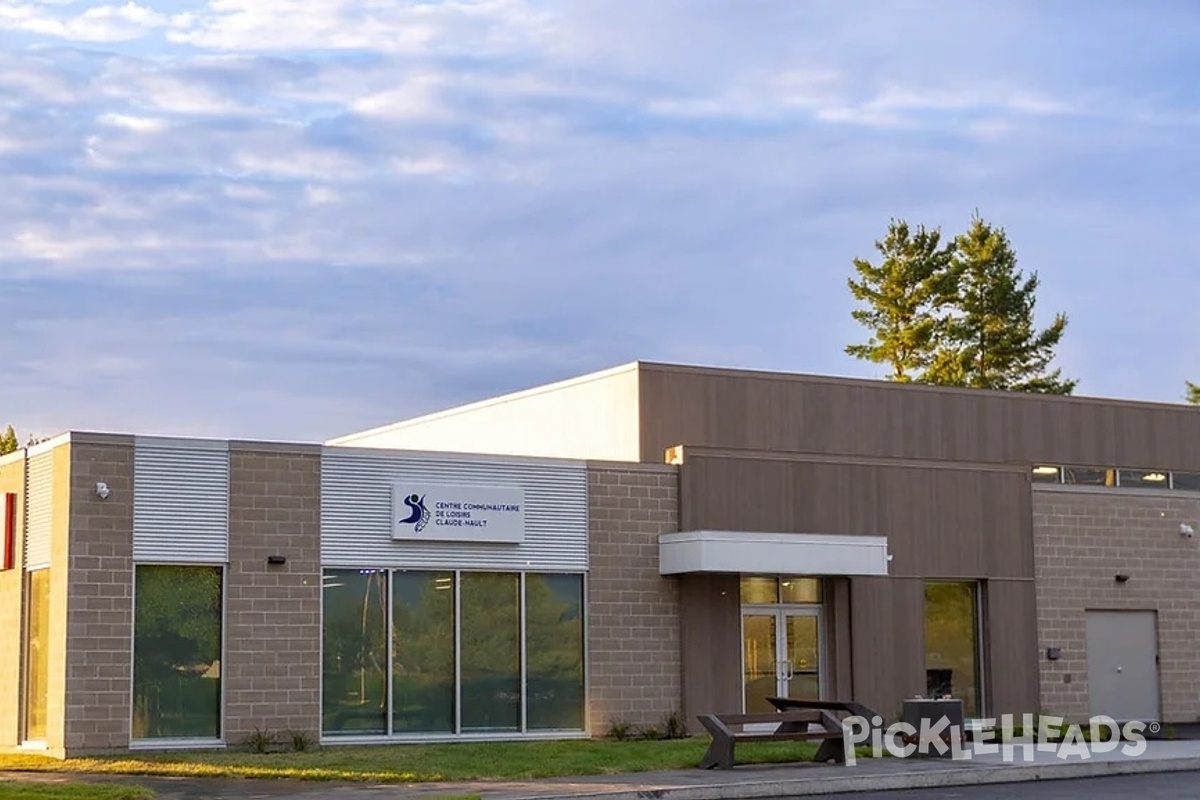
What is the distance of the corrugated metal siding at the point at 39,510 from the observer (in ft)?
82.7

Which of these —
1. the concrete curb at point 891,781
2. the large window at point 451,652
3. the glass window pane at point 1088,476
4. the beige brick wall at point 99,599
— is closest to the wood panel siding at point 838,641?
the large window at point 451,652

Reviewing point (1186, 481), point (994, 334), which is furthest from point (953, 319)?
point (1186, 481)

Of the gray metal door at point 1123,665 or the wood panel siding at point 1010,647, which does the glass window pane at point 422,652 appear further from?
the gray metal door at point 1123,665

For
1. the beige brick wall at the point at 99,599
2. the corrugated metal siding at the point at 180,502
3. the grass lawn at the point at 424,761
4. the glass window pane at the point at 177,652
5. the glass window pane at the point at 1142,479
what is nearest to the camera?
the grass lawn at the point at 424,761

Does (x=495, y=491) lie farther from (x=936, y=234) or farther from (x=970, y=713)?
(x=936, y=234)

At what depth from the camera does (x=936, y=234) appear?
6994 cm

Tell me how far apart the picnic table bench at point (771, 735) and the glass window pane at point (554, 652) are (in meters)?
4.60

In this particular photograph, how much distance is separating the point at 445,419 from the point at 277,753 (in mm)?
14062

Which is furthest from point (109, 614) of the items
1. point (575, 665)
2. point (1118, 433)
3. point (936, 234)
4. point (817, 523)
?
point (936, 234)

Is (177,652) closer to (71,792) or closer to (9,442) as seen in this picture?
(71,792)

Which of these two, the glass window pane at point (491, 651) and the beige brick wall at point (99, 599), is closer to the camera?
the beige brick wall at point (99, 599)

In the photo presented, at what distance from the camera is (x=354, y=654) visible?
85.6 ft

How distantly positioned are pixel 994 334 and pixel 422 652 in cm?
4707

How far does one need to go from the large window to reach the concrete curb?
22.4 feet
